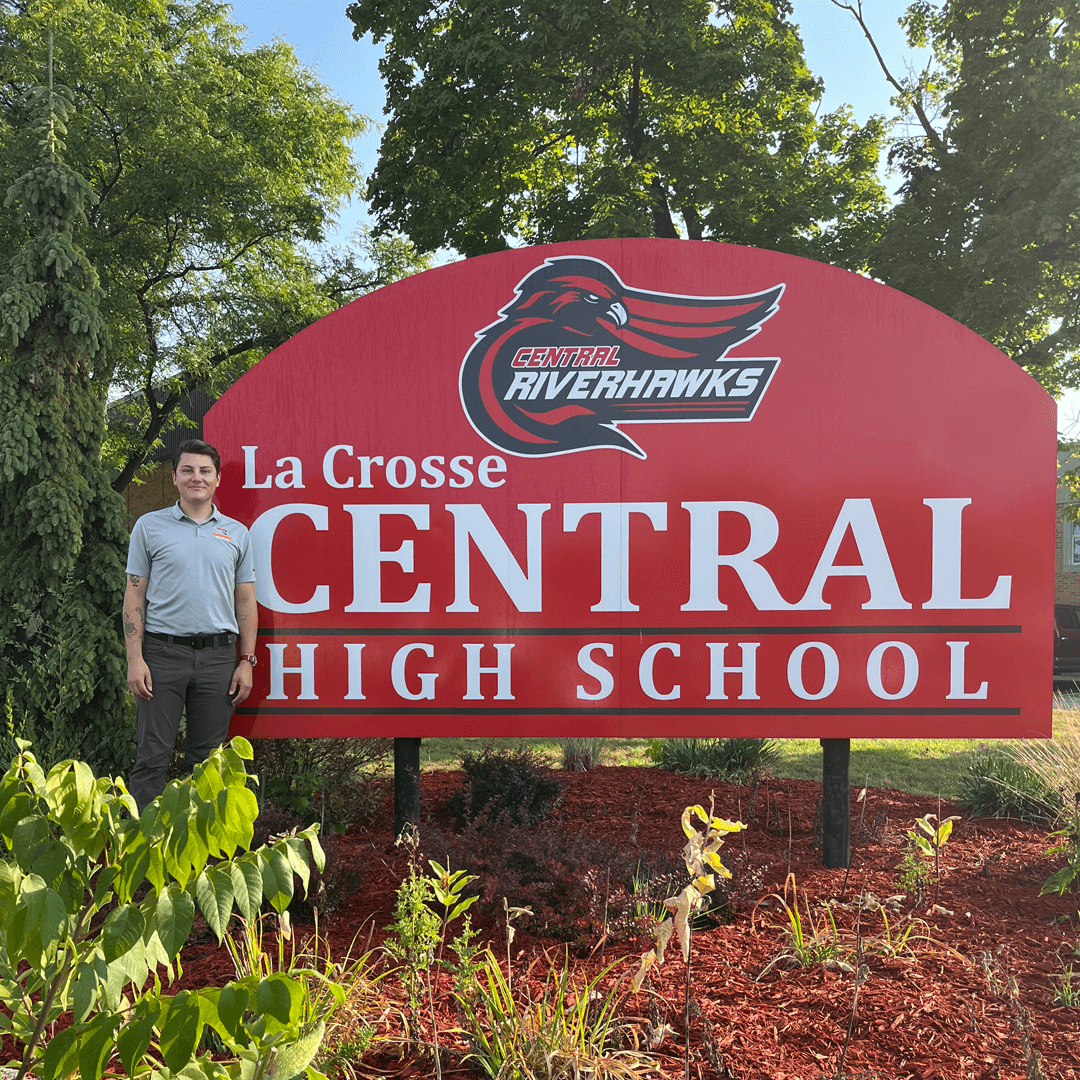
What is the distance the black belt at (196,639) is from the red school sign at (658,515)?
44 centimetres

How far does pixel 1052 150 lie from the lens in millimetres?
12203

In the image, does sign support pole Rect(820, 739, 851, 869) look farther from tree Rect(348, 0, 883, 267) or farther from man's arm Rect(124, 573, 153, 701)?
tree Rect(348, 0, 883, 267)

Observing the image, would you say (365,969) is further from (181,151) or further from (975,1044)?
(181,151)

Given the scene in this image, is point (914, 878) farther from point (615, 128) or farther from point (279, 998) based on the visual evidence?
point (615, 128)

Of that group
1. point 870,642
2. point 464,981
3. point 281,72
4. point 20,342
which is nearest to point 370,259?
point 281,72

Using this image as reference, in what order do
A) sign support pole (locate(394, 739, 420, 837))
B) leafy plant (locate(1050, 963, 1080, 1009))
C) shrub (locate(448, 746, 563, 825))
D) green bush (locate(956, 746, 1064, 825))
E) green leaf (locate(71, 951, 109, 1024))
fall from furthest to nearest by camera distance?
green bush (locate(956, 746, 1064, 825)) < shrub (locate(448, 746, 563, 825)) < sign support pole (locate(394, 739, 420, 837)) < leafy plant (locate(1050, 963, 1080, 1009)) < green leaf (locate(71, 951, 109, 1024))

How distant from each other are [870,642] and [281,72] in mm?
16497

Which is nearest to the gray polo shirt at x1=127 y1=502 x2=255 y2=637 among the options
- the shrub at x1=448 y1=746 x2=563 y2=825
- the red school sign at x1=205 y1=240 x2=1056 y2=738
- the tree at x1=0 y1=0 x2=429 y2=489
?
the red school sign at x1=205 y1=240 x2=1056 y2=738

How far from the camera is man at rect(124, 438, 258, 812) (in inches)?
152

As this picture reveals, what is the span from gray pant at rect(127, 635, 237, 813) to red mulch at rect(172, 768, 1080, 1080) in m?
0.82

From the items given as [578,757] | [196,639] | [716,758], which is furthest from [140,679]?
[716,758]

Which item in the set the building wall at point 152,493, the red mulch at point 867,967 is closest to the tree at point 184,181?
the building wall at point 152,493

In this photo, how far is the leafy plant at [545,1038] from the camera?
91.0 inches

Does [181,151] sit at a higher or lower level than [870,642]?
higher
